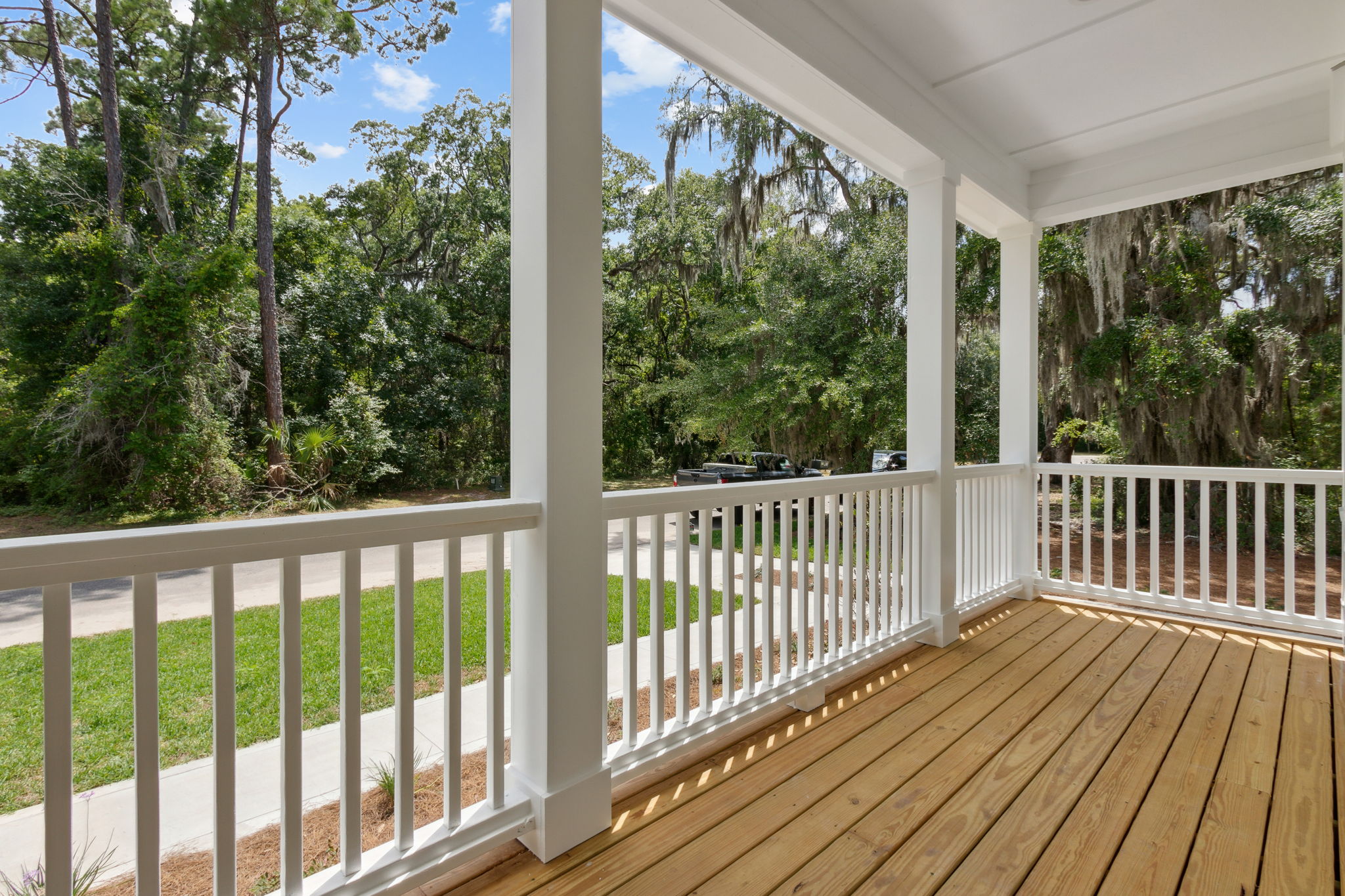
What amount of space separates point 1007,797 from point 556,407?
1.63m

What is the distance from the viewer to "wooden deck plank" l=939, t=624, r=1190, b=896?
4.57 feet

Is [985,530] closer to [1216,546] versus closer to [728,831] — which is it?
[728,831]

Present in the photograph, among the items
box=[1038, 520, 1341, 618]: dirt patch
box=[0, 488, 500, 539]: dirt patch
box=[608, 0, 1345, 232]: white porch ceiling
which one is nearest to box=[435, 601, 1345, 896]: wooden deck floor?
box=[0, 488, 500, 539]: dirt patch

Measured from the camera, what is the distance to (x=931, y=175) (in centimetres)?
291

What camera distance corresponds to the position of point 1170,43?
8.09 feet

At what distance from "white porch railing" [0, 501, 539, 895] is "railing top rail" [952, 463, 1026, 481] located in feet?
8.26

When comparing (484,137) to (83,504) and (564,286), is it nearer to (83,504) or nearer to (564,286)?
(83,504)

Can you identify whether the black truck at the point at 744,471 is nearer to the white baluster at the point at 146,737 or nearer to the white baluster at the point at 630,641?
the white baluster at the point at 630,641

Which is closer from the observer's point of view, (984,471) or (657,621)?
(657,621)

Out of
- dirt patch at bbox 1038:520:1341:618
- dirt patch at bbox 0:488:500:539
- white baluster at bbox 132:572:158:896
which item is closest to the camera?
white baluster at bbox 132:572:158:896

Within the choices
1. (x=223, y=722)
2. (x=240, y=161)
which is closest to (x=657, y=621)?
(x=223, y=722)

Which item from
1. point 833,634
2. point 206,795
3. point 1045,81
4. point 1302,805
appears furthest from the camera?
point 1045,81

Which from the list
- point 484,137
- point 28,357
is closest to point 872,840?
point 28,357

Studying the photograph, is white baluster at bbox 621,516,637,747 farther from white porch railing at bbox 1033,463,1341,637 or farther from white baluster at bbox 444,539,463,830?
white porch railing at bbox 1033,463,1341,637
